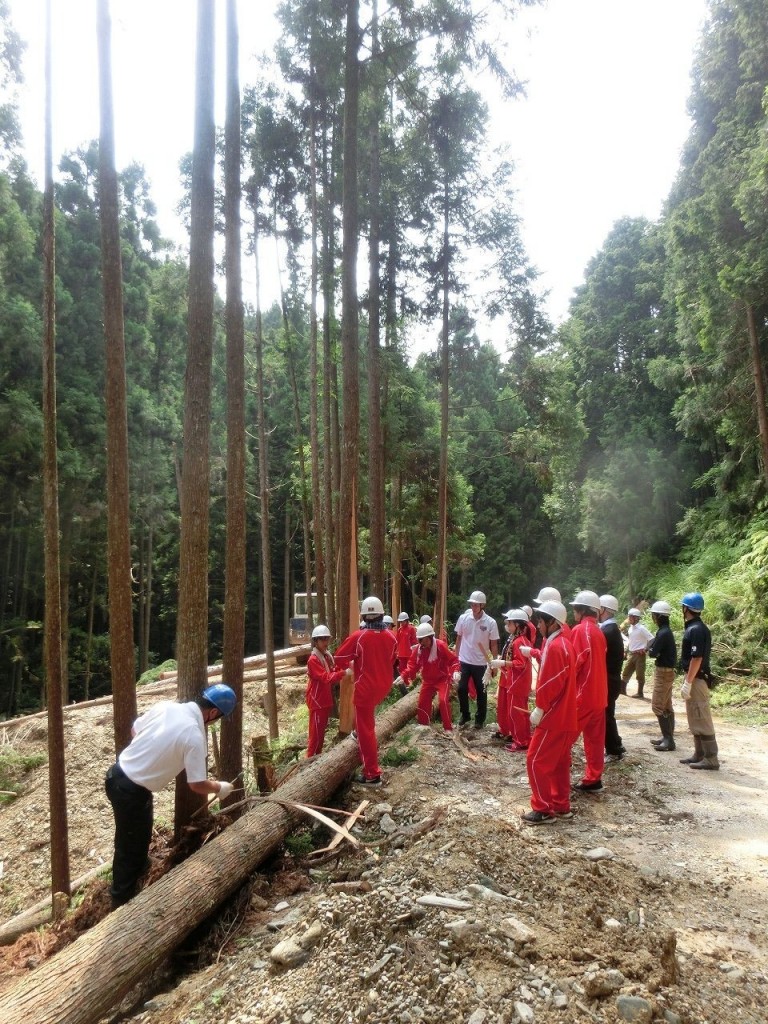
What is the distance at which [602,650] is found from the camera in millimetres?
6480

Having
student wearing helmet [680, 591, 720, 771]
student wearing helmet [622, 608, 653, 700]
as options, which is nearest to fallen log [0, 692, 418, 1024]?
student wearing helmet [680, 591, 720, 771]

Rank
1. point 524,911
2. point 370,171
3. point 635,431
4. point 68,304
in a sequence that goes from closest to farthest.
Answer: point 524,911 < point 370,171 < point 68,304 < point 635,431

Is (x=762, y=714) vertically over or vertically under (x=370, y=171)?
under

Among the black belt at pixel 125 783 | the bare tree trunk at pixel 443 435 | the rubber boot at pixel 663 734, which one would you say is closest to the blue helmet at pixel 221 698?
the black belt at pixel 125 783

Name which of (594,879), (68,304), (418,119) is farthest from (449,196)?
(594,879)

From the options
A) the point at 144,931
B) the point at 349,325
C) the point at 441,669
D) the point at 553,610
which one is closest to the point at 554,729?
the point at 553,610

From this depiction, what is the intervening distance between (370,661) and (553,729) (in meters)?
2.10

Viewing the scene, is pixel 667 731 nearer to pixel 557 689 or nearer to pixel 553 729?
pixel 553 729

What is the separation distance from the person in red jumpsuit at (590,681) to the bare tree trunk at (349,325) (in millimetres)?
4839

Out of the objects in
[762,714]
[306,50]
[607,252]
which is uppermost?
[607,252]

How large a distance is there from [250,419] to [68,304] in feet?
50.2

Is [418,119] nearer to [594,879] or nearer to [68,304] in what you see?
[68,304]

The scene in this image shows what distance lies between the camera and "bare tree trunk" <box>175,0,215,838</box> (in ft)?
20.4

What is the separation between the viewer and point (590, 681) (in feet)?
20.8
